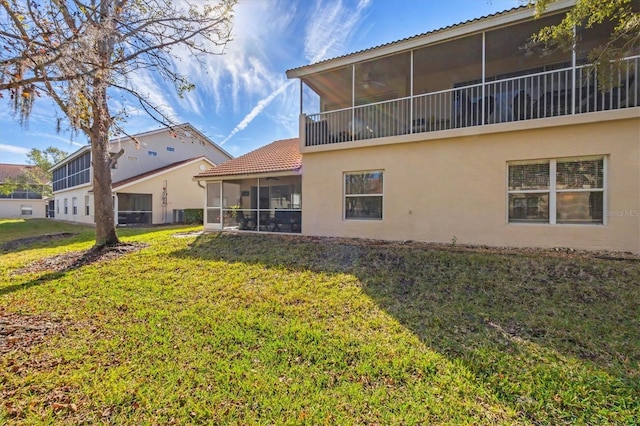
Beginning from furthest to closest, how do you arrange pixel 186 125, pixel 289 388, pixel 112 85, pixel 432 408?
pixel 186 125 → pixel 112 85 → pixel 289 388 → pixel 432 408

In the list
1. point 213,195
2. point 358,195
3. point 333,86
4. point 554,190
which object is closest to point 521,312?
point 554,190

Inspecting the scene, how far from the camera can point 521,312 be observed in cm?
477

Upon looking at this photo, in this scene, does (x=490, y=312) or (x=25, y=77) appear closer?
(x=25, y=77)

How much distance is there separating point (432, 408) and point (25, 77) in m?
6.59

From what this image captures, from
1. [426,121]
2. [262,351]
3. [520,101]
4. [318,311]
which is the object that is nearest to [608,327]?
[318,311]

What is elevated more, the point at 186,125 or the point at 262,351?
the point at 186,125

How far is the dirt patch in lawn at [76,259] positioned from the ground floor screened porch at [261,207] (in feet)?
15.0

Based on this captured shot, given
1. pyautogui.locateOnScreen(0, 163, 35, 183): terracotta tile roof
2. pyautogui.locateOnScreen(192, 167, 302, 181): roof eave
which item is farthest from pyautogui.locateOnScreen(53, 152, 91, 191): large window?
pyautogui.locateOnScreen(192, 167, 302, 181): roof eave

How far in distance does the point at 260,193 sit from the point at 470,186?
9.46 metres

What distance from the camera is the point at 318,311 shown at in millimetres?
5027

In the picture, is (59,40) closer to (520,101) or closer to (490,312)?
(490,312)

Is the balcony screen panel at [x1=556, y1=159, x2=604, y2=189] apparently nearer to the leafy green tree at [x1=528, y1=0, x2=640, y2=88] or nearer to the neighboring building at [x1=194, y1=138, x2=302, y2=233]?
the leafy green tree at [x1=528, y1=0, x2=640, y2=88]

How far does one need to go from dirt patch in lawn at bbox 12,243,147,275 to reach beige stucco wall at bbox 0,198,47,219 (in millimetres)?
41846

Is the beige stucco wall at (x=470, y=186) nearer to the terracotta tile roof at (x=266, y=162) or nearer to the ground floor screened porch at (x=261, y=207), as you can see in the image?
the terracotta tile roof at (x=266, y=162)
